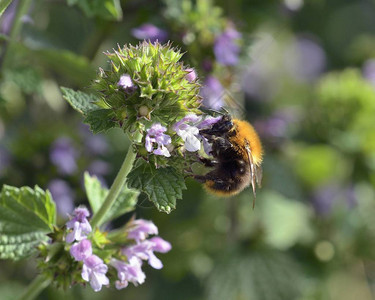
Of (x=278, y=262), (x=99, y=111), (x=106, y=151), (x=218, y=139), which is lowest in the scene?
(x=278, y=262)

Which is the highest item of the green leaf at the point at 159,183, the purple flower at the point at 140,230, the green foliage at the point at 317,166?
the green leaf at the point at 159,183

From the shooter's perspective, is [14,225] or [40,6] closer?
[14,225]

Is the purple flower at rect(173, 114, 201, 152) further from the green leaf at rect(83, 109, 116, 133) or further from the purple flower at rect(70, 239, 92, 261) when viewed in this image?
the purple flower at rect(70, 239, 92, 261)

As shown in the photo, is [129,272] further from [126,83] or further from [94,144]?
[94,144]

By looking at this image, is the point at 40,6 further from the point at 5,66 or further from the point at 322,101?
the point at 322,101

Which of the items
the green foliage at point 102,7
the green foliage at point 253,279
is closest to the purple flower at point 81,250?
the green foliage at point 102,7

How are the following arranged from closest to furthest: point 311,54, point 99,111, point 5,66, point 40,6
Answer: point 99,111, point 5,66, point 40,6, point 311,54

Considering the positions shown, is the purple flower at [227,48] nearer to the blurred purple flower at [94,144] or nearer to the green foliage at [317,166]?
the blurred purple flower at [94,144]

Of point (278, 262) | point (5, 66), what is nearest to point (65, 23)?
point (5, 66)
